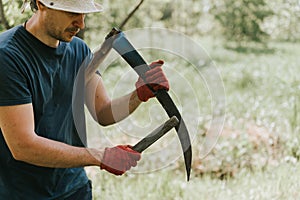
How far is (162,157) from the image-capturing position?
4723 mm

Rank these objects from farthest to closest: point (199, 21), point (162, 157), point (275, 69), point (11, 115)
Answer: point (199, 21) → point (275, 69) → point (162, 157) → point (11, 115)

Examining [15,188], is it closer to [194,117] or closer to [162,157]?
[162,157]

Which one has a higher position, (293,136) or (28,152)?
(28,152)

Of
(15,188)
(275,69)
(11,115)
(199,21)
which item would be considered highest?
(11,115)

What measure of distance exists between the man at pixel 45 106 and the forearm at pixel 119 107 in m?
0.10

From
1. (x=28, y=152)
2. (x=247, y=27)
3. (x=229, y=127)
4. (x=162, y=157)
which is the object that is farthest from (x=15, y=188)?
(x=247, y=27)

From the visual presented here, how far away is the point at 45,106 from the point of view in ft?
7.52

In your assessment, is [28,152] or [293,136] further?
[293,136]

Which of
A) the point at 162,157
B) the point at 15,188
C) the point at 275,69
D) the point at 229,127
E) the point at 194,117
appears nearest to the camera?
the point at 15,188

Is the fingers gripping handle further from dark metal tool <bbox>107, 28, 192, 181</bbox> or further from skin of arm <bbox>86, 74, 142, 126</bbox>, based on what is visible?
skin of arm <bbox>86, 74, 142, 126</bbox>

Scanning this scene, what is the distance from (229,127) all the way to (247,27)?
35.1 feet

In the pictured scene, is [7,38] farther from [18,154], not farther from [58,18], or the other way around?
[18,154]

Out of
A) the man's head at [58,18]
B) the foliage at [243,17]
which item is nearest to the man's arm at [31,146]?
the man's head at [58,18]

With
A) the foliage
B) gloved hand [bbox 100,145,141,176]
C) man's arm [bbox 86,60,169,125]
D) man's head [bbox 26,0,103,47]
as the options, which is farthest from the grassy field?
the foliage
